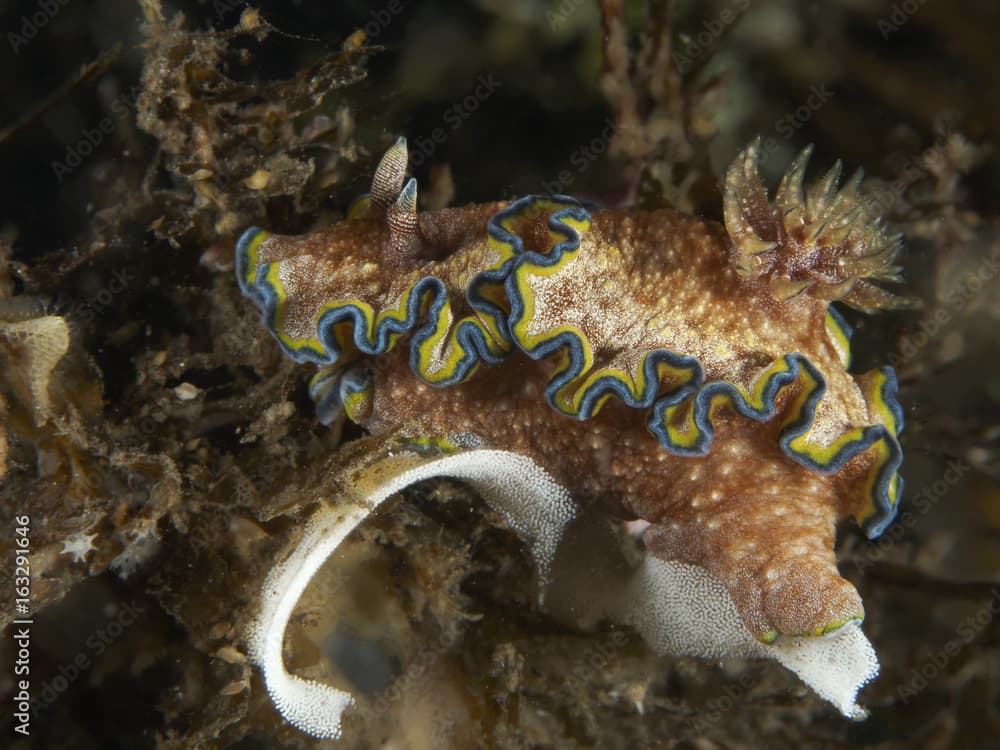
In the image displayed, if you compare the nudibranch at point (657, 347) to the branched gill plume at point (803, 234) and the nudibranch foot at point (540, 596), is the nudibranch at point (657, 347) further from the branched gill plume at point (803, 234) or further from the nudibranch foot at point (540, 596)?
the nudibranch foot at point (540, 596)

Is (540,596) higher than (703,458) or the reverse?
the reverse

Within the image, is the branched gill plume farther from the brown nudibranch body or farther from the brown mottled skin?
the brown mottled skin

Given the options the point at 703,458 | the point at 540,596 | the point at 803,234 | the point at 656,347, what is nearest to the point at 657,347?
the point at 656,347

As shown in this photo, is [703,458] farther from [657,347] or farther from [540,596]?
[540,596]

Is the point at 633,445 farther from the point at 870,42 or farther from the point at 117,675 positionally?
the point at 117,675

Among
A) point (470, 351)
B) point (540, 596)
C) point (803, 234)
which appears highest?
point (803, 234)

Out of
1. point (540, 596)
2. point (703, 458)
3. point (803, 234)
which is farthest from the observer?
point (540, 596)

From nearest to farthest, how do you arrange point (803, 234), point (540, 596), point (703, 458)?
point (803, 234), point (703, 458), point (540, 596)

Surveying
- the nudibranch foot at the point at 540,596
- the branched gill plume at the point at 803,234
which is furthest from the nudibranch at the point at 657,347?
the nudibranch foot at the point at 540,596

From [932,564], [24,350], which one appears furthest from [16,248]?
[932,564]
